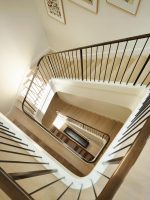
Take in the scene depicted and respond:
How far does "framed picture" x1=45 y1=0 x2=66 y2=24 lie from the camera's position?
4.97 metres

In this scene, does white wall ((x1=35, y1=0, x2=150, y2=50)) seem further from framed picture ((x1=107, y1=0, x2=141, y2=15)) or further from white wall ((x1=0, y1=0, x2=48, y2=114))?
white wall ((x1=0, y1=0, x2=48, y2=114))

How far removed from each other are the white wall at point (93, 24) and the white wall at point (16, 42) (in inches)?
13.4

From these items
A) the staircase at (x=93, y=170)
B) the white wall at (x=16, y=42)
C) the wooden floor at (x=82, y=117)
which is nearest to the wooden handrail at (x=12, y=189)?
the staircase at (x=93, y=170)

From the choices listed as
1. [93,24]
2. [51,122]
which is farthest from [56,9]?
[51,122]

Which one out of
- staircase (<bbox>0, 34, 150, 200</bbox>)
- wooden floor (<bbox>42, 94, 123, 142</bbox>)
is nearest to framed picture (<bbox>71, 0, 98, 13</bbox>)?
staircase (<bbox>0, 34, 150, 200</bbox>)

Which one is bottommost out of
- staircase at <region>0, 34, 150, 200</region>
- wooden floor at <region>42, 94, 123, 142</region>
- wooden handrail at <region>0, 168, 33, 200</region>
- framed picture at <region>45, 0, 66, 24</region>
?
wooden handrail at <region>0, 168, 33, 200</region>

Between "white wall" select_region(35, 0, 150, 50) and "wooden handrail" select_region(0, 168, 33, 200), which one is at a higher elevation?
"white wall" select_region(35, 0, 150, 50)

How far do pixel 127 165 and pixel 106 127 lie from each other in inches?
182

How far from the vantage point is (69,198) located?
8.07ft

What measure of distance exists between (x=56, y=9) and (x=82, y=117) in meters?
3.02

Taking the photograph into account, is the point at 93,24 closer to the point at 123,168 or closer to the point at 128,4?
the point at 128,4

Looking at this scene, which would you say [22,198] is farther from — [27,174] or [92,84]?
[92,84]

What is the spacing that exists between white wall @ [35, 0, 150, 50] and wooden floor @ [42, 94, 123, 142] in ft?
5.86

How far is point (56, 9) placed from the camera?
5.13 meters
